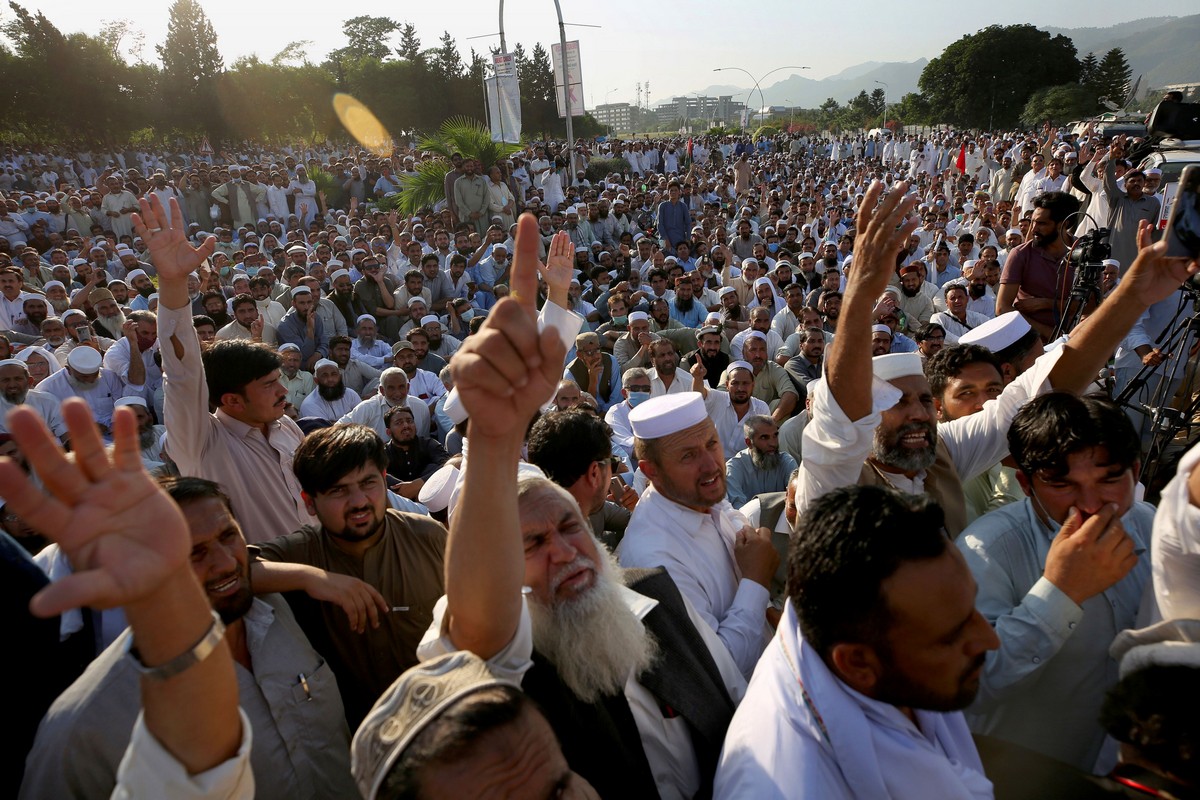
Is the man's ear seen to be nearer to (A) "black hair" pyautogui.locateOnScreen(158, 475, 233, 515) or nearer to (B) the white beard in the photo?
(B) the white beard

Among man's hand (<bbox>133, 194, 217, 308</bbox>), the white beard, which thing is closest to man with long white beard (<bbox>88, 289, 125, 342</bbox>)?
man's hand (<bbox>133, 194, 217, 308</bbox>)

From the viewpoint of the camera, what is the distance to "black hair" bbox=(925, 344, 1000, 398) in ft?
9.71

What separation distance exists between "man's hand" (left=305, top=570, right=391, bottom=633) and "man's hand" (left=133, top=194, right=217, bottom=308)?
4.20 feet

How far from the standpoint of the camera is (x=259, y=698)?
1.82 metres

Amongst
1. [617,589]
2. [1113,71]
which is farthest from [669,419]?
[1113,71]

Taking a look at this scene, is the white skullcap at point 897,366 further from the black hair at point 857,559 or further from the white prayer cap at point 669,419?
the black hair at point 857,559

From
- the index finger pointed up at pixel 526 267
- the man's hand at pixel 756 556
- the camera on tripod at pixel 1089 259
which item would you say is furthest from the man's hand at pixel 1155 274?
the index finger pointed up at pixel 526 267

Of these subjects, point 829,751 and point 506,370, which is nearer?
point 506,370

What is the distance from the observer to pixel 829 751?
1.35 meters

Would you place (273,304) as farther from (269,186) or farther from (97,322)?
(269,186)

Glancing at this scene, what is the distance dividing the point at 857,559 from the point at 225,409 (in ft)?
8.58

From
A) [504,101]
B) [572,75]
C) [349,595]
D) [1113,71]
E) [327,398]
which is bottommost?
[327,398]

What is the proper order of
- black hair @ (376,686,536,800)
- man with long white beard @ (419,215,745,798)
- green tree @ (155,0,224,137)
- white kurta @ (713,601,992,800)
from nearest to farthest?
black hair @ (376,686,536,800), man with long white beard @ (419,215,745,798), white kurta @ (713,601,992,800), green tree @ (155,0,224,137)

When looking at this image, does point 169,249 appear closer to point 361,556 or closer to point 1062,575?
point 361,556
